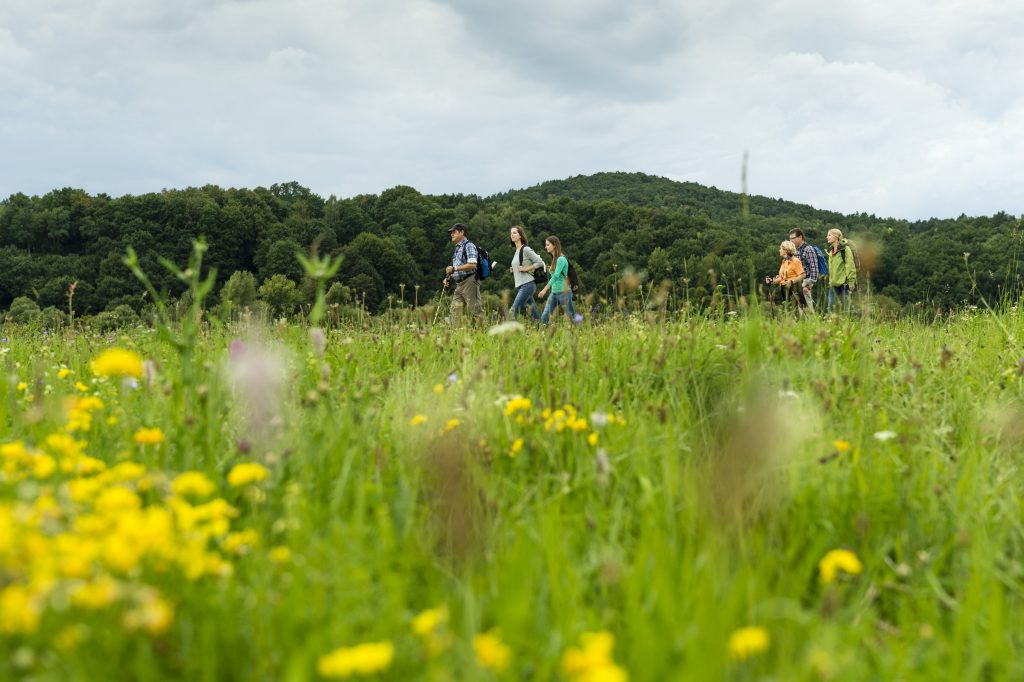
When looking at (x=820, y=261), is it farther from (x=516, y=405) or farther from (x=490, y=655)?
(x=490, y=655)

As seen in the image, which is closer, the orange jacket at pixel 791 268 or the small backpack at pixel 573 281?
the small backpack at pixel 573 281

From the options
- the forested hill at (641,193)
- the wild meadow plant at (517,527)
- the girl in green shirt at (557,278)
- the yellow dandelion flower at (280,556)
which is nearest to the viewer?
the wild meadow plant at (517,527)

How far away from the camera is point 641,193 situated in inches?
3561

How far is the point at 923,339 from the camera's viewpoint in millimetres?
5629

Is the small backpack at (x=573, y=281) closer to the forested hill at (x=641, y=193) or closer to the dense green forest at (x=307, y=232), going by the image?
the dense green forest at (x=307, y=232)

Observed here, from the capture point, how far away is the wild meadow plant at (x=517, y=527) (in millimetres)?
1372

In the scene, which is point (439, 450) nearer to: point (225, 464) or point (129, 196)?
point (225, 464)

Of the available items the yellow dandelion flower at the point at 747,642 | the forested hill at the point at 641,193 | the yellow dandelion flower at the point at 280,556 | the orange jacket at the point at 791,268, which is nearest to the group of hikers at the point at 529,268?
the orange jacket at the point at 791,268

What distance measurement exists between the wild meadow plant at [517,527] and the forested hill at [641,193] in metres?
63.5

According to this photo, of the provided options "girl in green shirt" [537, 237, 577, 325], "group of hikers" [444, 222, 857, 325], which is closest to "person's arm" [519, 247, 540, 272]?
"group of hikers" [444, 222, 857, 325]

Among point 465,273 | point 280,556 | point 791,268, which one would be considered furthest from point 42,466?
point 791,268

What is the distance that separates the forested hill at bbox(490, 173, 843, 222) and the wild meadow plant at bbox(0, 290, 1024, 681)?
63.5 meters

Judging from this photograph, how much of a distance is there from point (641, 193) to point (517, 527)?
9207cm

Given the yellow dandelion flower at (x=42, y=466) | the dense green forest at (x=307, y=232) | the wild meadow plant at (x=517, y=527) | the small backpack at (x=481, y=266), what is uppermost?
the dense green forest at (x=307, y=232)
